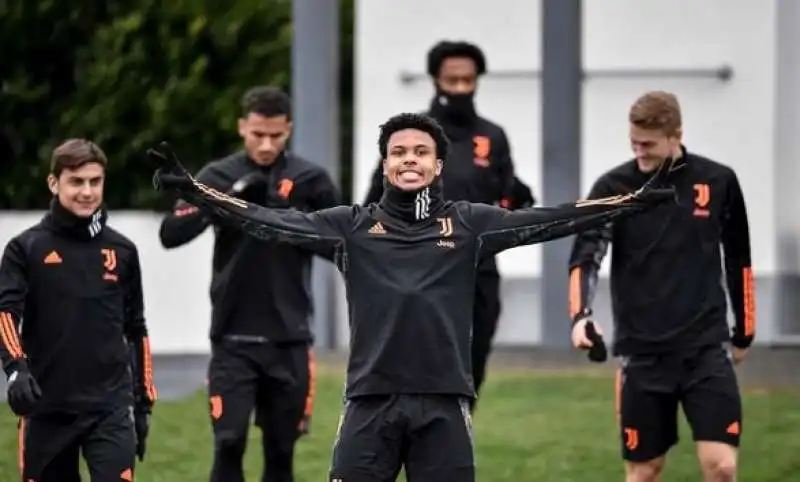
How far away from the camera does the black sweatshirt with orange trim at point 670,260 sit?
898cm

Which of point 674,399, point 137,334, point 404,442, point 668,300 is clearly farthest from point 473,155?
point 404,442

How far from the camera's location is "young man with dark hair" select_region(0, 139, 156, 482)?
8664 millimetres

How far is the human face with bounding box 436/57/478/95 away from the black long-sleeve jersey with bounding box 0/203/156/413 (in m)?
2.63

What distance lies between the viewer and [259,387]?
32.6 feet

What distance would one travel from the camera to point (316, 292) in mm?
19281

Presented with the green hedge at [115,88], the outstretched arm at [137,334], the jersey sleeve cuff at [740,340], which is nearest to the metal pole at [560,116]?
the green hedge at [115,88]

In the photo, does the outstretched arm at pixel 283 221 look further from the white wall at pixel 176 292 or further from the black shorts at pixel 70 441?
the white wall at pixel 176 292

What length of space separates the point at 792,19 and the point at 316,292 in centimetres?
524

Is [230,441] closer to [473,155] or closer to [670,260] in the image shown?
[473,155]

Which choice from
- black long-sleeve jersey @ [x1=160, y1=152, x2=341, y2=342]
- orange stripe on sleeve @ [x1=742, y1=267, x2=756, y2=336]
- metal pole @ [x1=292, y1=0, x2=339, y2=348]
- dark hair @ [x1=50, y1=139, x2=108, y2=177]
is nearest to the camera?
dark hair @ [x1=50, y1=139, x2=108, y2=177]

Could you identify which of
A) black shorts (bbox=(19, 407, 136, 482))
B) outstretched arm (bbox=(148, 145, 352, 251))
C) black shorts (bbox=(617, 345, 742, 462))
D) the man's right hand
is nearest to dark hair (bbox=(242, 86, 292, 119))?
black shorts (bbox=(19, 407, 136, 482))

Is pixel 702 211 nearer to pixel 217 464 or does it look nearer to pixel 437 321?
pixel 437 321

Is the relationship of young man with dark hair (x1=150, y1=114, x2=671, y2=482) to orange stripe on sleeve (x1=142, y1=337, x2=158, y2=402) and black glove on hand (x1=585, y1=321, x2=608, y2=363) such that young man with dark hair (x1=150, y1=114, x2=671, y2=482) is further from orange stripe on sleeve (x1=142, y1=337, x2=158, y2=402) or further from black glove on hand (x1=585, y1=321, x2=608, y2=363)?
orange stripe on sleeve (x1=142, y1=337, x2=158, y2=402)

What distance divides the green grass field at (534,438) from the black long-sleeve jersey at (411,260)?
3.96 m
